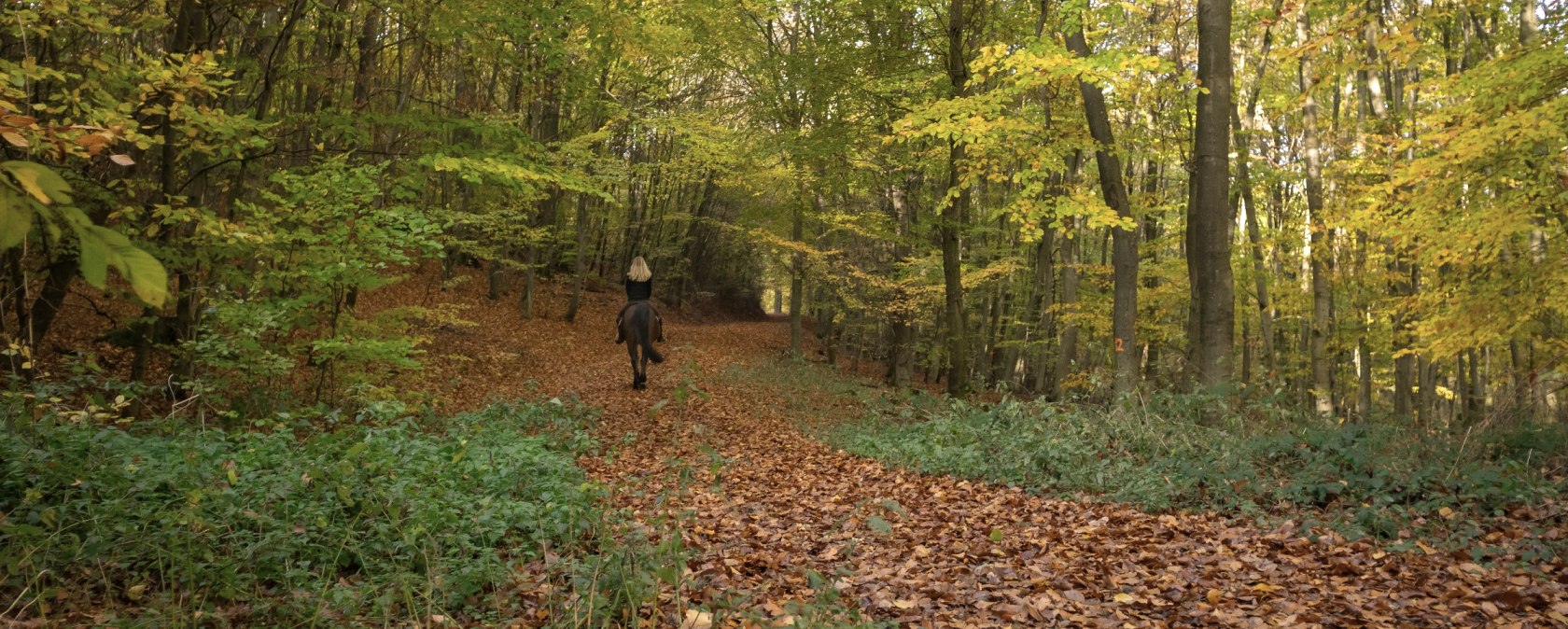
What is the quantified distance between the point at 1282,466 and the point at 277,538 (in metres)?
7.91

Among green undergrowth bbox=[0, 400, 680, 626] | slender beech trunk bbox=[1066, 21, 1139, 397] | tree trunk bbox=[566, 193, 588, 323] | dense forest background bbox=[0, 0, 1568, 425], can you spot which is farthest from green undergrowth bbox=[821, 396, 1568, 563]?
tree trunk bbox=[566, 193, 588, 323]

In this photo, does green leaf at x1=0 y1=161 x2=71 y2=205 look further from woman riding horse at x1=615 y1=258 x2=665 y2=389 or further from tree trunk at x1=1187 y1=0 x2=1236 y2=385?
woman riding horse at x1=615 y1=258 x2=665 y2=389

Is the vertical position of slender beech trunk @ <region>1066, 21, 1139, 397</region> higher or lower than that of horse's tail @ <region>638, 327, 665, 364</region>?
higher

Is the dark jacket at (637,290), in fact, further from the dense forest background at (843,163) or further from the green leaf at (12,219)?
the green leaf at (12,219)

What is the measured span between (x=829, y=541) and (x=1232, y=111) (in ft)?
60.8

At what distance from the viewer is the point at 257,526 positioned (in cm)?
486

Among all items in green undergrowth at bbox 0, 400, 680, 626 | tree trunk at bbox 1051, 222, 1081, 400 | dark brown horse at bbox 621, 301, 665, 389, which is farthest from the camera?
tree trunk at bbox 1051, 222, 1081, 400

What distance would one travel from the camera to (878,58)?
1706 cm

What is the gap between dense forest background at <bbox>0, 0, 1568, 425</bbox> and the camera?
26.8ft

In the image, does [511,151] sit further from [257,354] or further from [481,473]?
[481,473]

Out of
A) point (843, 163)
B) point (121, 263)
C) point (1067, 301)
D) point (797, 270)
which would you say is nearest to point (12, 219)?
point (121, 263)

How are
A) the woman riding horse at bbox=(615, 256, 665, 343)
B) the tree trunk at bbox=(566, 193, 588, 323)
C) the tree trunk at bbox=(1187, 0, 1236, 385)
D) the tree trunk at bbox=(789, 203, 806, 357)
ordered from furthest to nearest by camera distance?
1. the tree trunk at bbox=(566, 193, 588, 323)
2. the tree trunk at bbox=(789, 203, 806, 357)
3. the woman riding horse at bbox=(615, 256, 665, 343)
4. the tree trunk at bbox=(1187, 0, 1236, 385)

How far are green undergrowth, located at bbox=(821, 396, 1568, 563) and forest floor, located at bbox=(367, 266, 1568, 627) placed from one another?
375 mm

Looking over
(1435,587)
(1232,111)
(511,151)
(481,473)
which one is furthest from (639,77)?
(1232,111)
